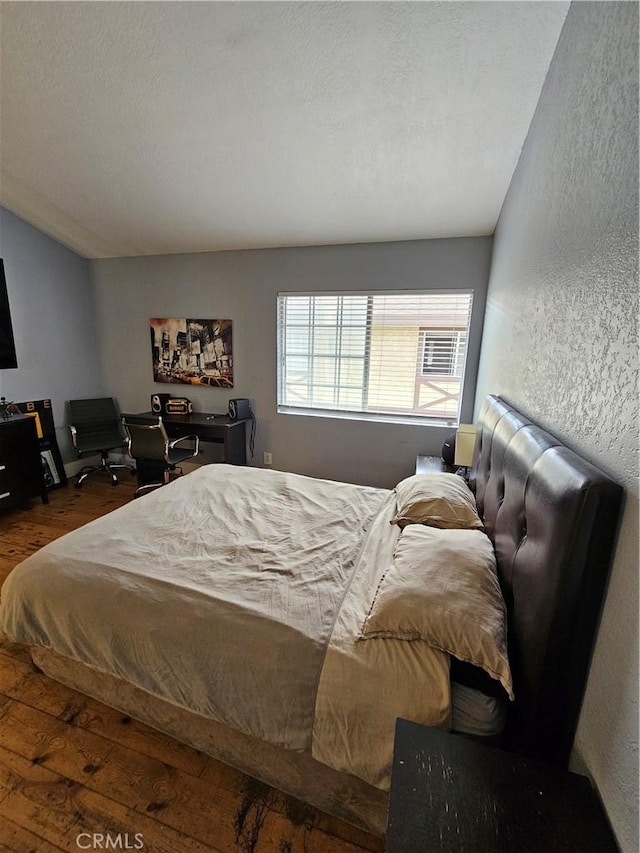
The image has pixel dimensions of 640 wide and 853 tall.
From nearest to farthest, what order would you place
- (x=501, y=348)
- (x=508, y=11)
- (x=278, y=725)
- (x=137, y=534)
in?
(x=278, y=725), (x=508, y=11), (x=137, y=534), (x=501, y=348)

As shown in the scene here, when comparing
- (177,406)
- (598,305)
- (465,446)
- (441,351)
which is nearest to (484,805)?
(598,305)

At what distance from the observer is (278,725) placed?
101 centimetres

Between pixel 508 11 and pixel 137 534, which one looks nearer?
pixel 508 11

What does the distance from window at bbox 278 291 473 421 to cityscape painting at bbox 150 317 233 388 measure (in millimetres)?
607

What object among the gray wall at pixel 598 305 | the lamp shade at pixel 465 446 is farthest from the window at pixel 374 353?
the gray wall at pixel 598 305

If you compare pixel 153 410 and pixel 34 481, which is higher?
pixel 153 410

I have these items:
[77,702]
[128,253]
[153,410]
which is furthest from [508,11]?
[153,410]

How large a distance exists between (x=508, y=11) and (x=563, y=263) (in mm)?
1073

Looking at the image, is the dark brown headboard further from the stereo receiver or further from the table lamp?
the stereo receiver

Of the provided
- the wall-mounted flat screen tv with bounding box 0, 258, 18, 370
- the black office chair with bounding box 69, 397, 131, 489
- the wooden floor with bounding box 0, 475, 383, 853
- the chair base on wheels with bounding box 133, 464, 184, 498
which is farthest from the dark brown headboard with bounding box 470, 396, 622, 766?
the wall-mounted flat screen tv with bounding box 0, 258, 18, 370

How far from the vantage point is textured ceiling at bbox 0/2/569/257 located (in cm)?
145

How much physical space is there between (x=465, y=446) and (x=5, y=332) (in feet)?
13.1

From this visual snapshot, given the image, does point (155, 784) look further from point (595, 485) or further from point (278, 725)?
point (595, 485)

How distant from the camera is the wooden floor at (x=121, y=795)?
3.43ft
